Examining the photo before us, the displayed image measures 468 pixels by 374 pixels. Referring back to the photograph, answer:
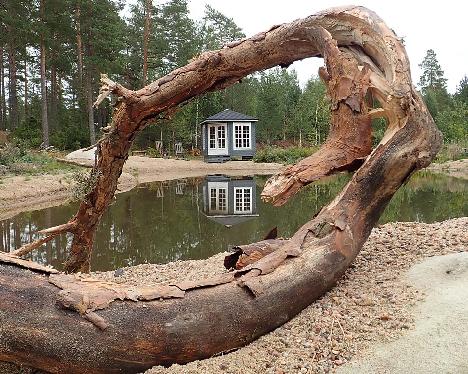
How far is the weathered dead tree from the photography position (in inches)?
98.3

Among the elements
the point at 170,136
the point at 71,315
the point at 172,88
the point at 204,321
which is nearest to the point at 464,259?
the point at 204,321

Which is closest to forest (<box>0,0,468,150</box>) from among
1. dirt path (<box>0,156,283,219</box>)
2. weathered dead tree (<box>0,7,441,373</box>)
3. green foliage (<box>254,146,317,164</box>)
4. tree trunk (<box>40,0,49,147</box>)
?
tree trunk (<box>40,0,49,147</box>)

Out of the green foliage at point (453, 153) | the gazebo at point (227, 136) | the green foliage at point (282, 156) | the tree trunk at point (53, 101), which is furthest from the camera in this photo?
the tree trunk at point (53, 101)

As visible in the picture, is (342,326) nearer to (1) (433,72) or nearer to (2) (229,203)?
(2) (229,203)

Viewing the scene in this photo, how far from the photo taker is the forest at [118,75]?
2945 cm

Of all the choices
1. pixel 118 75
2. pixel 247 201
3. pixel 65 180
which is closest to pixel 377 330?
pixel 247 201

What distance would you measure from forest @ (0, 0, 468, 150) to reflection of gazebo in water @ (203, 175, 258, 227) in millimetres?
8831

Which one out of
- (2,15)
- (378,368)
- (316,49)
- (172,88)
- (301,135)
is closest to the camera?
(378,368)

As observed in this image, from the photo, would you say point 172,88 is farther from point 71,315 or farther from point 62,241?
point 62,241

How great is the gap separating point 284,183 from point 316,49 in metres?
1.92

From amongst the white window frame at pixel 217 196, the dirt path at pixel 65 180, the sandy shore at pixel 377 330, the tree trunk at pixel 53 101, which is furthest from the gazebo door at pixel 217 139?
the sandy shore at pixel 377 330

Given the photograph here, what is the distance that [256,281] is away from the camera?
9.50 ft

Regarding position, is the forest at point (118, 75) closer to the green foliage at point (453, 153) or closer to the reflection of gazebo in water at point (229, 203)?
the green foliage at point (453, 153)

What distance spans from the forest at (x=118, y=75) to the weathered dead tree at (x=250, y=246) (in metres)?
18.7
